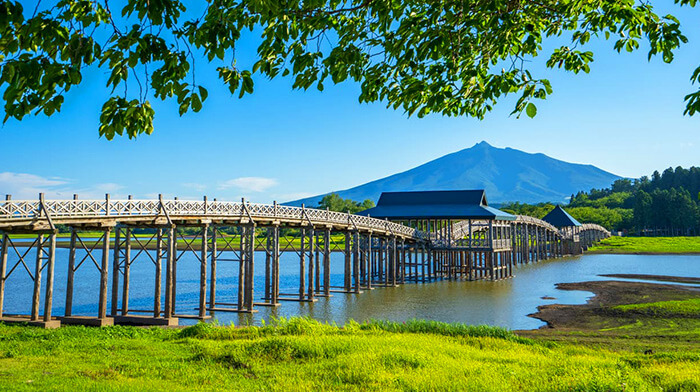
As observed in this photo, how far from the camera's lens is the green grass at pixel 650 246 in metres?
87.8

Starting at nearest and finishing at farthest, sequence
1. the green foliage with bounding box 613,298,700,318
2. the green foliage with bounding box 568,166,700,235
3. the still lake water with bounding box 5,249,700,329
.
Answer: the green foliage with bounding box 613,298,700,318 < the still lake water with bounding box 5,249,700,329 < the green foliage with bounding box 568,166,700,235

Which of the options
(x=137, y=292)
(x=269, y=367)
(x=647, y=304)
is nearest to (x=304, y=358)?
(x=269, y=367)

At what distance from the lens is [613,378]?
926 cm

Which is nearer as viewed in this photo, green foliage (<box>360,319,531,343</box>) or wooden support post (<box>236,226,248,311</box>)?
green foliage (<box>360,319,531,343</box>)

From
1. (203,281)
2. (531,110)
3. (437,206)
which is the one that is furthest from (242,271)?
→ (437,206)

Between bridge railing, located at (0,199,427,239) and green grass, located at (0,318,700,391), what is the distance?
5.11 metres

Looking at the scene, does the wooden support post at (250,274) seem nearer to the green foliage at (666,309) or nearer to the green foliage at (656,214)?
the green foliage at (666,309)

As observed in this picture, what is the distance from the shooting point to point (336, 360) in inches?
463

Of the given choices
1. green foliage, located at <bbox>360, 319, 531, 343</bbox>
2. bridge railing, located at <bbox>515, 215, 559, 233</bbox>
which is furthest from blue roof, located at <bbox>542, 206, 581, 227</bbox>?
green foliage, located at <bbox>360, 319, 531, 343</bbox>

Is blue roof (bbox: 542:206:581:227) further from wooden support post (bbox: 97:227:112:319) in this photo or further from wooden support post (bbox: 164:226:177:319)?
wooden support post (bbox: 97:227:112:319)

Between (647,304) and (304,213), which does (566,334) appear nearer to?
(647,304)

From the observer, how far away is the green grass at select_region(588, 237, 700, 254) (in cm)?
8781

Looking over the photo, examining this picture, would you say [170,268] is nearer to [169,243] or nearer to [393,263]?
[169,243]

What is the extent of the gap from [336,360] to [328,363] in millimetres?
378
